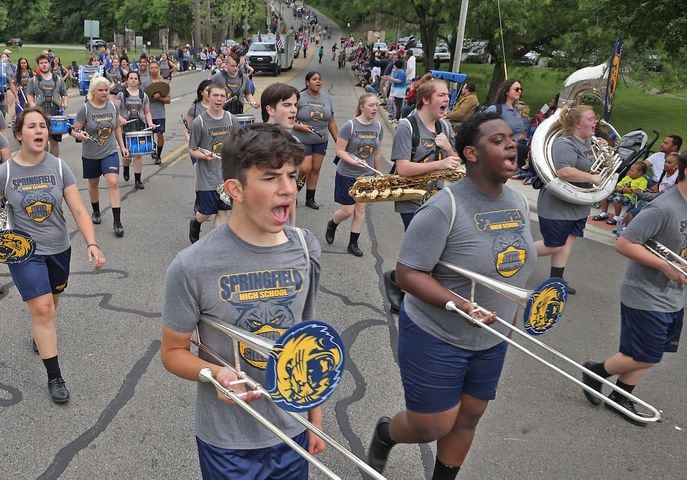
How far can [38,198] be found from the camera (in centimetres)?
400

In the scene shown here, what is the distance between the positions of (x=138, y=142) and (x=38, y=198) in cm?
512

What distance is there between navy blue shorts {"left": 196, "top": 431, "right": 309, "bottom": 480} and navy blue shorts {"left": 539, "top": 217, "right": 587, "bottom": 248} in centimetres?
418

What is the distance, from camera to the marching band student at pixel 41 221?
3.94 metres

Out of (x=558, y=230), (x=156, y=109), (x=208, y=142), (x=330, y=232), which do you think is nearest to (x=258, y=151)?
(x=558, y=230)

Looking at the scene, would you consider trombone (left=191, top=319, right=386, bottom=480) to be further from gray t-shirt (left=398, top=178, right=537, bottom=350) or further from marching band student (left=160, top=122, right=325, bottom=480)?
gray t-shirt (left=398, top=178, right=537, bottom=350)

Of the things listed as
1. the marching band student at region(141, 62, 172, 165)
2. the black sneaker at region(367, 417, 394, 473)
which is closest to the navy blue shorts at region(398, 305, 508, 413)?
the black sneaker at region(367, 417, 394, 473)

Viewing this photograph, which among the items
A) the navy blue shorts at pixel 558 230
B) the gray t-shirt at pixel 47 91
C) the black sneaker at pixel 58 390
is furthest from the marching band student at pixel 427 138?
the gray t-shirt at pixel 47 91

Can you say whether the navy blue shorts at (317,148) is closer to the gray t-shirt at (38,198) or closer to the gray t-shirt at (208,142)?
the gray t-shirt at (208,142)

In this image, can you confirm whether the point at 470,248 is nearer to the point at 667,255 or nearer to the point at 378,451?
the point at 378,451

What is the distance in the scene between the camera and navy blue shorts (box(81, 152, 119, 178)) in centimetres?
756

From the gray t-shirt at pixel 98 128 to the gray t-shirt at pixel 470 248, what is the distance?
5.73 m

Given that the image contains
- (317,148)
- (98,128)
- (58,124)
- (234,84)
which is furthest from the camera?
(234,84)

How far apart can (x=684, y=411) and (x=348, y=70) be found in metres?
43.1

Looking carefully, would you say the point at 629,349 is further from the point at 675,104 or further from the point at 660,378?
the point at 675,104
